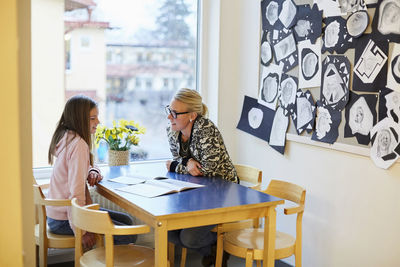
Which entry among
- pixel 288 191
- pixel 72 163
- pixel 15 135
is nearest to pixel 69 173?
pixel 72 163

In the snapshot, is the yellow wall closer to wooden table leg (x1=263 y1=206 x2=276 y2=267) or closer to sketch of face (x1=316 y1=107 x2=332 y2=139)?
wooden table leg (x1=263 y1=206 x2=276 y2=267)

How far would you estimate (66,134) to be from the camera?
2541 mm

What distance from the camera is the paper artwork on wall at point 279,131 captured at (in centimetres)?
318

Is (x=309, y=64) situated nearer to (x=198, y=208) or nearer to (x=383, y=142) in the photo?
(x=383, y=142)

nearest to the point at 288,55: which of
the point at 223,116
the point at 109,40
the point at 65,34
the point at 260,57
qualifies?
the point at 260,57

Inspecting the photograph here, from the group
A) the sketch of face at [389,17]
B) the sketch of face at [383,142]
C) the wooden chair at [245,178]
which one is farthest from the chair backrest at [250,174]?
the sketch of face at [389,17]

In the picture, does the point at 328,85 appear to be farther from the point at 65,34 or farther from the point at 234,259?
the point at 65,34

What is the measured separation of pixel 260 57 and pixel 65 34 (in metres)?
1.44

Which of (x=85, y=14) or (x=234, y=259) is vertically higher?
(x=85, y=14)

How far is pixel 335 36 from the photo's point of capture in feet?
8.85

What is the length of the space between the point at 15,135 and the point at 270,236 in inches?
76.2

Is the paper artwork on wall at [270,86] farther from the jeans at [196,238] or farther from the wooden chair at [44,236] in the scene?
the wooden chair at [44,236]

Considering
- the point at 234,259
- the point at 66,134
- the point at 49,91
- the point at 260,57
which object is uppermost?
the point at 260,57

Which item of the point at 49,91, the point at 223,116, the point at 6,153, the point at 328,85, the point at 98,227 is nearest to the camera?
the point at 6,153
